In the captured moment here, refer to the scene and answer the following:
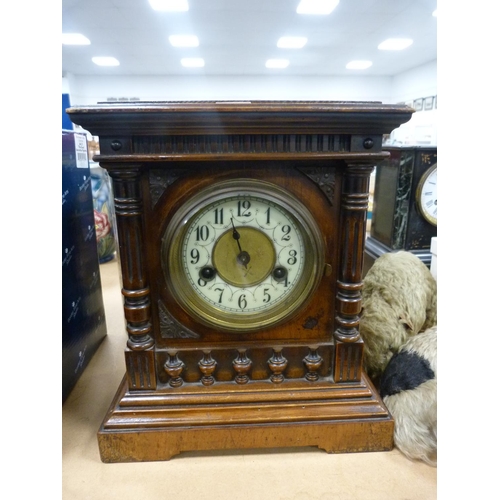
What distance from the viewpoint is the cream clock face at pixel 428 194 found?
3.28 ft

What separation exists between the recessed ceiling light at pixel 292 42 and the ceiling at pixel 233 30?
6 centimetres

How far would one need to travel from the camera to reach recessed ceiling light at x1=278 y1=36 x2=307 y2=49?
82.1 inches

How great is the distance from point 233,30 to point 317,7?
39 cm

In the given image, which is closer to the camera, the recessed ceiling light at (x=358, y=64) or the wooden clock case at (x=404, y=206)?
the wooden clock case at (x=404, y=206)

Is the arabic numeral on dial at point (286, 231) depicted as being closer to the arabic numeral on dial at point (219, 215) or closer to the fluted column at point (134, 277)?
the arabic numeral on dial at point (219, 215)

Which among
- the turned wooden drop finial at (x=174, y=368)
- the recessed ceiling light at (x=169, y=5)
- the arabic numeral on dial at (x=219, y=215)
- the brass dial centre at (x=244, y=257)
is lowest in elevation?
the turned wooden drop finial at (x=174, y=368)

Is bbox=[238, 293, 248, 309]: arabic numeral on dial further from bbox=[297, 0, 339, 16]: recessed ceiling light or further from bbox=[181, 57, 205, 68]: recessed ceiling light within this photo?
bbox=[181, 57, 205, 68]: recessed ceiling light

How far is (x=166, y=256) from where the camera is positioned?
529mm

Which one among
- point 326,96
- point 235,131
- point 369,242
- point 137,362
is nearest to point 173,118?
point 235,131

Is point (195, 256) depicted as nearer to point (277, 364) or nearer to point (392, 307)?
point (277, 364)

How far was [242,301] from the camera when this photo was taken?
0.56 meters

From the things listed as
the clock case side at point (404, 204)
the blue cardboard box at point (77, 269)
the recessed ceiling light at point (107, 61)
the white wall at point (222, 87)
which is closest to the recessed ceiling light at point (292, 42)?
the white wall at point (222, 87)

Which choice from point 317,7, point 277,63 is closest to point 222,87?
point 277,63

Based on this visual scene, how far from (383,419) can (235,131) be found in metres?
0.48
